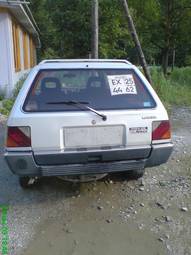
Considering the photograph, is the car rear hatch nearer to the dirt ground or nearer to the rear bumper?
the rear bumper

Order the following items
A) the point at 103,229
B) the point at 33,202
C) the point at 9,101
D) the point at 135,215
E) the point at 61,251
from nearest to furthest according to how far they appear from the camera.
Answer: the point at 61,251 < the point at 103,229 < the point at 135,215 < the point at 33,202 < the point at 9,101

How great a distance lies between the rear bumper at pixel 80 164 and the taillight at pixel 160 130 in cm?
10

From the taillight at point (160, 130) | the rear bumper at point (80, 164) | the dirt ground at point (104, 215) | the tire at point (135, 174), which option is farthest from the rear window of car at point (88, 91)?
the dirt ground at point (104, 215)

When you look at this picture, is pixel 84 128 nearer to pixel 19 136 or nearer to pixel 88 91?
pixel 88 91

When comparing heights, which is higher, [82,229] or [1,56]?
[1,56]

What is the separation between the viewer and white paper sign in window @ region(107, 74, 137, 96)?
3.59 meters

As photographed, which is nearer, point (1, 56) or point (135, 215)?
point (135, 215)

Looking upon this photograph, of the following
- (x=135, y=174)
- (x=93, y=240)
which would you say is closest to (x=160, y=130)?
(x=135, y=174)

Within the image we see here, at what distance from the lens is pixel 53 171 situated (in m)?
3.35

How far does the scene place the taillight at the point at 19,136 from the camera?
10.6 ft

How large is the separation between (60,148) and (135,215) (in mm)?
1109

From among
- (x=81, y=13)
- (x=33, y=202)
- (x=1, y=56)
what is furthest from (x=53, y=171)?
(x=81, y=13)

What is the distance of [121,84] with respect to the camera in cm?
364

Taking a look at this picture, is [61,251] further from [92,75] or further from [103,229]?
[92,75]
